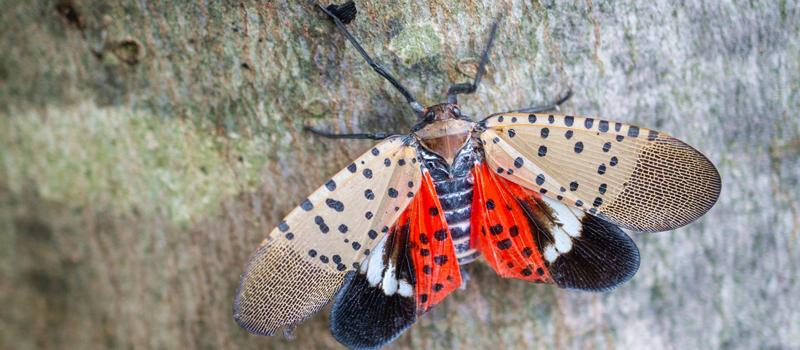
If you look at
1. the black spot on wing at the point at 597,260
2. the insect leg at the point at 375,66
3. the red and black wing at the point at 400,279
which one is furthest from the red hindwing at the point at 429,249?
the black spot on wing at the point at 597,260

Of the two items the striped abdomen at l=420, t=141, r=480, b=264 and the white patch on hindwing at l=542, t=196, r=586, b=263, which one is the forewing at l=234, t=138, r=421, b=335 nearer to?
the striped abdomen at l=420, t=141, r=480, b=264

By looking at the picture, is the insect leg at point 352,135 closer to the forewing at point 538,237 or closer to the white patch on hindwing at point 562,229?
the forewing at point 538,237

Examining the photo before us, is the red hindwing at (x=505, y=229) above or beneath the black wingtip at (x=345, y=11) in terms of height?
beneath

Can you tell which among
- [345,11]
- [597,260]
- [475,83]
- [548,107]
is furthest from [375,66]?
[597,260]

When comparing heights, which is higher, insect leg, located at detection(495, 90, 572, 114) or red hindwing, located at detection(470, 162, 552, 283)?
insect leg, located at detection(495, 90, 572, 114)

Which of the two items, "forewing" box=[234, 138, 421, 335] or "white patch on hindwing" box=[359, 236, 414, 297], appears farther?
"white patch on hindwing" box=[359, 236, 414, 297]

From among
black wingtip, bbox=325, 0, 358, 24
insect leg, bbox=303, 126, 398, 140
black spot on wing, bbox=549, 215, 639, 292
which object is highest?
black wingtip, bbox=325, 0, 358, 24

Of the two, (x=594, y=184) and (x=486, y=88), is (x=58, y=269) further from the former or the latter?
(x=594, y=184)

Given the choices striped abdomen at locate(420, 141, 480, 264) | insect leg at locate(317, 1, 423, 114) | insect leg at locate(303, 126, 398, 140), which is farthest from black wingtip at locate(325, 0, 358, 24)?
striped abdomen at locate(420, 141, 480, 264)
